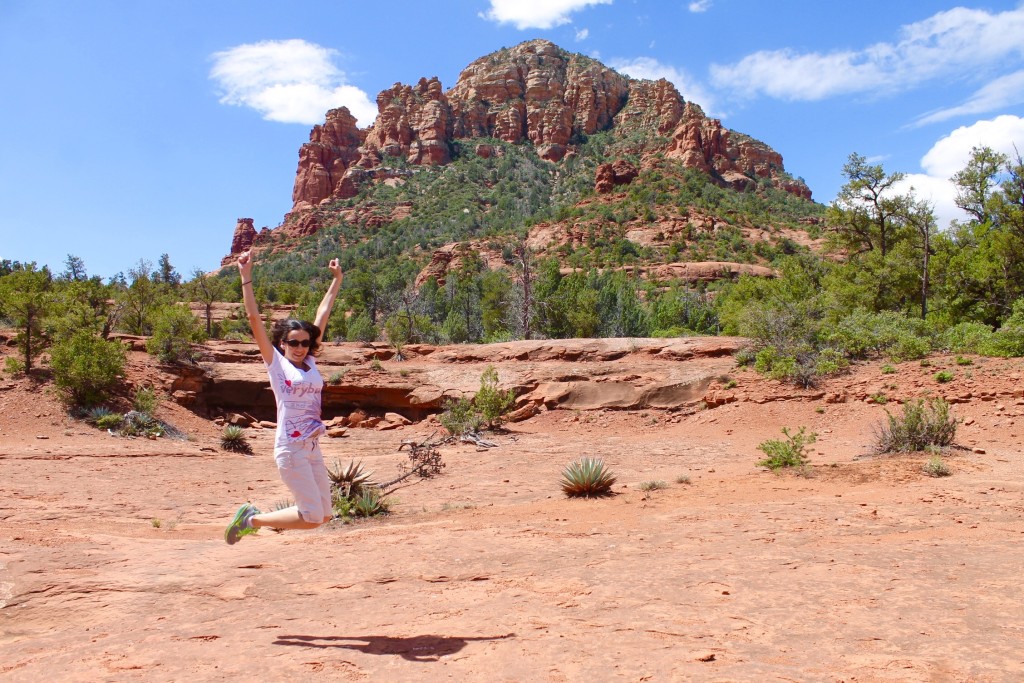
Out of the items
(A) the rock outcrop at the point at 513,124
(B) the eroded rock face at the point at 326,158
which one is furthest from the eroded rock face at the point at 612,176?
(B) the eroded rock face at the point at 326,158

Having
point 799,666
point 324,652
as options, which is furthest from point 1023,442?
point 324,652

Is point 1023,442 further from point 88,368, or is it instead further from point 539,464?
point 88,368

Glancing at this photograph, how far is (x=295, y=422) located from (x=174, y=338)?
19.2 m

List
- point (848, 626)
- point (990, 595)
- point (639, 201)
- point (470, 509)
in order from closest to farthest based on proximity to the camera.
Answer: point (848, 626) → point (990, 595) → point (470, 509) → point (639, 201)

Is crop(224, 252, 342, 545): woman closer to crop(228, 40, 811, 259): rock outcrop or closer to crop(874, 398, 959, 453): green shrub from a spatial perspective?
crop(874, 398, 959, 453): green shrub

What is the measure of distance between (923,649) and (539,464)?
31.0 feet

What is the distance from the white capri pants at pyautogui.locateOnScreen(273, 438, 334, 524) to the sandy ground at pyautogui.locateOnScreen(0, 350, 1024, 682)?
0.74 metres

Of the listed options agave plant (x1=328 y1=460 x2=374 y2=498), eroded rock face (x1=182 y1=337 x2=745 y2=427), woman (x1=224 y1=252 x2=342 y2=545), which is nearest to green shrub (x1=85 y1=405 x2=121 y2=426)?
eroded rock face (x1=182 y1=337 x2=745 y2=427)

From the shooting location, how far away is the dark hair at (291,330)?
430cm

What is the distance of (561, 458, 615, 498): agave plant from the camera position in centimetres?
904

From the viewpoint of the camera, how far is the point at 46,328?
17.9 m

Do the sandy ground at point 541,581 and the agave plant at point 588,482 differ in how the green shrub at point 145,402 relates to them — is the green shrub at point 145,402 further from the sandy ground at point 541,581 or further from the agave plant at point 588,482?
the agave plant at point 588,482

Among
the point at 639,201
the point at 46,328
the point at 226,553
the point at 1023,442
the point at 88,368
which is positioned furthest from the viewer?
the point at 639,201

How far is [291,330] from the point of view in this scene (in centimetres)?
432
